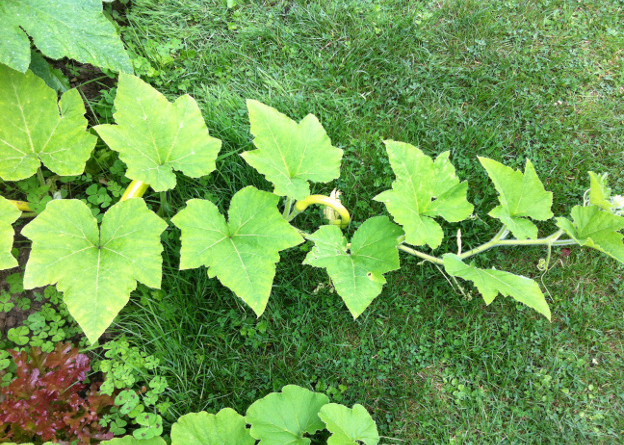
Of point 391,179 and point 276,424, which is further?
point 391,179

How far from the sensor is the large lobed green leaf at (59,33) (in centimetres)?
206

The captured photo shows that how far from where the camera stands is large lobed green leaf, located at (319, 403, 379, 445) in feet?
7.62

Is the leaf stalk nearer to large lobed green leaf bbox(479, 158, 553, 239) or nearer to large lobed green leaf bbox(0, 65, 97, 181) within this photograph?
large lobed green leaf bbox(0, 65, 97, 181)

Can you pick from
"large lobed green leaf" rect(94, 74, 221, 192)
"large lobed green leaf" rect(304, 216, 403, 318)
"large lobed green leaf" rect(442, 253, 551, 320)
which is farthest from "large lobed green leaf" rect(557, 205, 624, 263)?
"large lobed green leaf" rect(94, 74, 221, 192)

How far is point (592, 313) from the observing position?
3.01 metres

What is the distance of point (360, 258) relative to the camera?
8.01ft

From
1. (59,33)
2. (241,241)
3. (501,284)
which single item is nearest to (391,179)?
(501,284)

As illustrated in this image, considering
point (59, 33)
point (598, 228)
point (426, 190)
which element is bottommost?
point (598, 228)

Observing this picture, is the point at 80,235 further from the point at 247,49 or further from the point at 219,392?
the point at 247,49

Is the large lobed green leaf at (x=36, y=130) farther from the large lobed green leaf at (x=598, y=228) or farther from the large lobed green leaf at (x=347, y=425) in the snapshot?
the large lobed green leaf at (x=598, y=228)

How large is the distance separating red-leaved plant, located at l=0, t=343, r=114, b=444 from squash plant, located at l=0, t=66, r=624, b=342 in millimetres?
537

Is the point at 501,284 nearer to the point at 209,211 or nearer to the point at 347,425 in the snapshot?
the point at 347,425

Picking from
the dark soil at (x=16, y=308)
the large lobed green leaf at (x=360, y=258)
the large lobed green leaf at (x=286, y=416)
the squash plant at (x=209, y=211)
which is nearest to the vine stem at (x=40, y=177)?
the squash plant at (x=209, y=211)

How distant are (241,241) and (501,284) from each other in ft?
4.63
